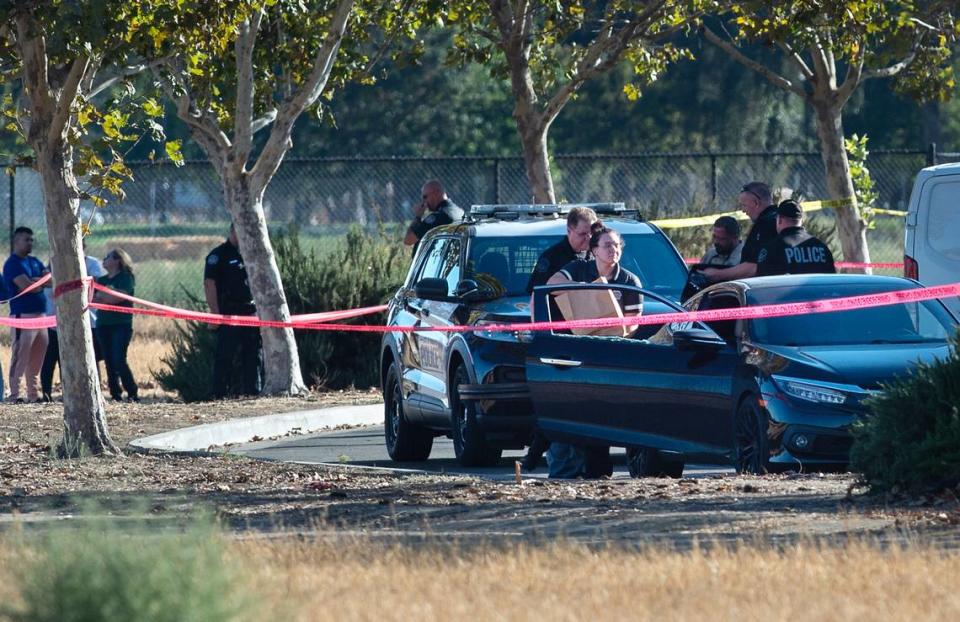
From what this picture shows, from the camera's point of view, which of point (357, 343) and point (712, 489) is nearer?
point (712, 489)

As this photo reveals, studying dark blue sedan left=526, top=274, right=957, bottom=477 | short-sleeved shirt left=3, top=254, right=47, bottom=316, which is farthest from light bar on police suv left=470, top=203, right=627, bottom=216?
short-sleeved shirt left=3, top=254, right=47, bottom=316

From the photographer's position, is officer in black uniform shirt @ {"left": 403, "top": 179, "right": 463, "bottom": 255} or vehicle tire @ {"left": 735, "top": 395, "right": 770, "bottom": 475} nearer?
vehicle tire @ {"left": 735, "top": 395, "right": 770, "bottom": 475}

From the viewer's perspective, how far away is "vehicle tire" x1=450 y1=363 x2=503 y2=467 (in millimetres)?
12094

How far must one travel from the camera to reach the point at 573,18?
64.3ft

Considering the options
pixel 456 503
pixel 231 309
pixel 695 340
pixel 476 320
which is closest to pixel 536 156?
pixel 231 309

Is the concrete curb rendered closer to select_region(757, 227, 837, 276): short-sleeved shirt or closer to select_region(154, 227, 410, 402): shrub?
select_region(154, 227, 410, 402): shrub

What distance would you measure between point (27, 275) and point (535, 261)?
7.86 meters

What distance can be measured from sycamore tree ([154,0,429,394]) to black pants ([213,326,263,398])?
18 centimetres

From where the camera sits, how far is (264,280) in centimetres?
1828

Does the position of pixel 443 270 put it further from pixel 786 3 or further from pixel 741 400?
pixel 786 3

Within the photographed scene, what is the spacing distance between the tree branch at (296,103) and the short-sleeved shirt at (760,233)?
209 inches

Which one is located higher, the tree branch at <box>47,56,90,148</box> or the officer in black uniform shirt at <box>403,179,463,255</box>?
the tree branch at <box>47,56,90,148</box>

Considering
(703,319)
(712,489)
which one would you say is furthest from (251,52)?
(712,489)

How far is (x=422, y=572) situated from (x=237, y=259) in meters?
11.9
